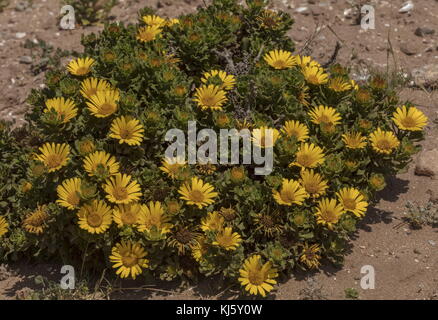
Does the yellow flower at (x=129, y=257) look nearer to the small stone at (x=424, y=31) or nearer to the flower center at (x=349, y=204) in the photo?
the flower center at (x=349, y=204)

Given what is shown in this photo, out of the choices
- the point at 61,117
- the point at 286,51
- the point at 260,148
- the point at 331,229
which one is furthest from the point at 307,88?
the point at 61,117

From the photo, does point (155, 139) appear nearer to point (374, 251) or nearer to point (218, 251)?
point (218, 251)

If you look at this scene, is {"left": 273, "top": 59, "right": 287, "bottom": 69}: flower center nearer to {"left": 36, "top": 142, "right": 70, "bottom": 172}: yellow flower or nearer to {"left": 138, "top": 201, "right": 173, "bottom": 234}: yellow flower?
{"left": 138, "top": 201, "right": 173, "bottom": 234}: yellow flower

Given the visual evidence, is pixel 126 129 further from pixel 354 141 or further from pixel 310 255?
pixel 354 141

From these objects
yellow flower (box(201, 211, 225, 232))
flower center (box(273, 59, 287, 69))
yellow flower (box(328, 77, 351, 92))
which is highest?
flower center (box(273, 59, 287, 69))

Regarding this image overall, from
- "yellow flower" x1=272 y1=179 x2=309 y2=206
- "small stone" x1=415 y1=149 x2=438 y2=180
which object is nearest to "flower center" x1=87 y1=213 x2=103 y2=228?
"yellow flower" x1=272 y1=179 x2=309 y2=206

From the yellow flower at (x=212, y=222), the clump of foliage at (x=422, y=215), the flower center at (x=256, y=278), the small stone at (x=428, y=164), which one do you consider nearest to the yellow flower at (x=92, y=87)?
the yellow flower at (x=212, y=222)
